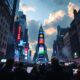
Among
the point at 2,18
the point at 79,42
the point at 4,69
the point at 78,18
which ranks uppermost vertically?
the point at 78,18

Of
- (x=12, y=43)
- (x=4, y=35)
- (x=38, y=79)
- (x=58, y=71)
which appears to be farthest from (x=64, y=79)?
(x=12, y=43)

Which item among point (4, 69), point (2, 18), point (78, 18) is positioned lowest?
point (4, 69)

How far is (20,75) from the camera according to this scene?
23.2ft

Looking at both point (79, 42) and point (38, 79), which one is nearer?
point (38, 79)

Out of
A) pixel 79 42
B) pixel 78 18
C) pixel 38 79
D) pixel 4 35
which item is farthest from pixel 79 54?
pixel 38 79

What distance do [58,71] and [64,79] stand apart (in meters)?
0.31

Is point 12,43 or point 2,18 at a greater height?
point 2,18

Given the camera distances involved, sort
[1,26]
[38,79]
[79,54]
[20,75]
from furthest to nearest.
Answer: [79,54] < [1,26] < [38,79] < [20,75]

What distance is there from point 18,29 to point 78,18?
41.7 metres

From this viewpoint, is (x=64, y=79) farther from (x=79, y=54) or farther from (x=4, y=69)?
(x=79, y=54)

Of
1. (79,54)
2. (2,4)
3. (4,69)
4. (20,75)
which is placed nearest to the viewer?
(4,69)

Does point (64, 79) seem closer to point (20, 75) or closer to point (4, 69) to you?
point (4, 69)

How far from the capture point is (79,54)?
99.3m

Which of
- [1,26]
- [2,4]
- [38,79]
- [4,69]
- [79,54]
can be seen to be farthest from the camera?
[79,54]
